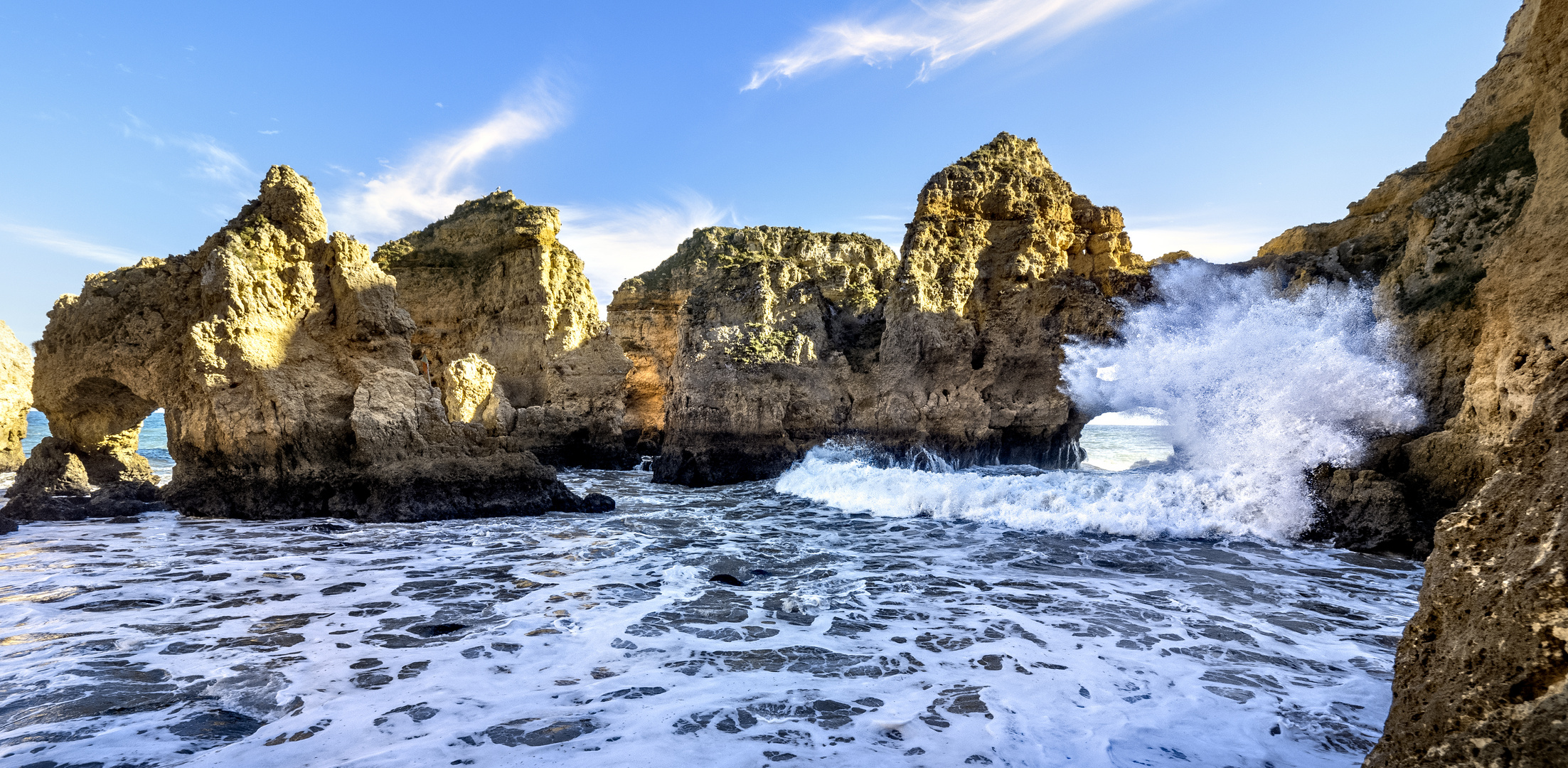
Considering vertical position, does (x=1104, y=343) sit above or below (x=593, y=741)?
above

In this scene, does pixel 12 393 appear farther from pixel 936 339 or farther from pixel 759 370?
pixel 936 339

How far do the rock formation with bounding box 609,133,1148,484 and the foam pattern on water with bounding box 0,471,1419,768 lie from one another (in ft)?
27.6

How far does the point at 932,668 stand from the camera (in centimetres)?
427

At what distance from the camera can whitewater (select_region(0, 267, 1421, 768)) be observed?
10.9 ft

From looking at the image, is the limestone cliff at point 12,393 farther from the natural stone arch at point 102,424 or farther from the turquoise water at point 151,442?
the natural stone arch at point 102,424

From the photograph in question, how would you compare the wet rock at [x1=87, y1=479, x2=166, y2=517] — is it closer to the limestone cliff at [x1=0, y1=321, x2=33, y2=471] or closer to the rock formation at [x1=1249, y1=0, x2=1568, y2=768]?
the limestone cliff at [x1=0, y1=321, x2=33, y2=471]

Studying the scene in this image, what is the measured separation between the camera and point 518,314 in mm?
23766

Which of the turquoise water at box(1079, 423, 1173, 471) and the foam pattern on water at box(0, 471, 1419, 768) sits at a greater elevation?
the foam pattern on water at box(0, 471, 1419, 768)

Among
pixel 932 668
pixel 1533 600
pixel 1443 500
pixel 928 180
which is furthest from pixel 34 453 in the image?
pixel 1443 500

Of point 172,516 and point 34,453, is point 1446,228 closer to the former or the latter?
point 172,516

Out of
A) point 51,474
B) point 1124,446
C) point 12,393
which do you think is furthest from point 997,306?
point 12,393

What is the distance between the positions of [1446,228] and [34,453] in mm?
22520

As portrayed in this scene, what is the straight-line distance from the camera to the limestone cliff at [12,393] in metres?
15.2

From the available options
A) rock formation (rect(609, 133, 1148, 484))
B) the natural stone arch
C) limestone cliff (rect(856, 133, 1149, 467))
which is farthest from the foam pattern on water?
rock formation (rect(609, 133, 1148, 484))
